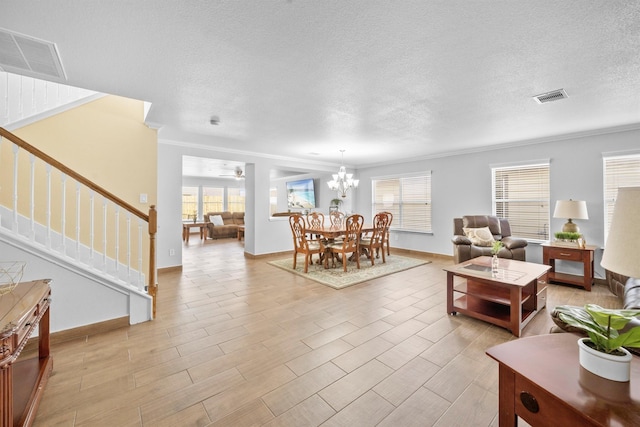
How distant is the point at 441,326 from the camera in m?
2.61

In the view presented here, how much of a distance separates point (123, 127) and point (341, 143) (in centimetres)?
340

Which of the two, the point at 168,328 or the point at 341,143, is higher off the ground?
the point at 341,143

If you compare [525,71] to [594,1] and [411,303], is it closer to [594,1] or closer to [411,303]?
[594,1]

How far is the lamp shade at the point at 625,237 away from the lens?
0.75 meters

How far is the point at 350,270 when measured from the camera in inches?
187

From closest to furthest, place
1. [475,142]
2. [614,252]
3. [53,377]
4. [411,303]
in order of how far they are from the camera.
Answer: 1. [614,252]
2. [53,377]
3. [411,303]
4. [475,142]

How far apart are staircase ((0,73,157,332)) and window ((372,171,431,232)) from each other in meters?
5.54

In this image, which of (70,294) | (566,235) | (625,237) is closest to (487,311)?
(625,237)

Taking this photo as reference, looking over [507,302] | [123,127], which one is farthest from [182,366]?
[123,127]

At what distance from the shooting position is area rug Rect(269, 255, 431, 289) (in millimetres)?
4113

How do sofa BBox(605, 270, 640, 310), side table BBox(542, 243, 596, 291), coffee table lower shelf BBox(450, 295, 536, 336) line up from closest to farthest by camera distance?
sofa BBox(605, 270, 640, 310) < coffee table lower shelf BBox(450, 295, 536, 336) < side table BBox(542, 243, 596, 291)

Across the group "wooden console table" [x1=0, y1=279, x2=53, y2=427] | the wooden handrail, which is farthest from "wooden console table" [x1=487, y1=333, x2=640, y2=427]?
the wooden handrail

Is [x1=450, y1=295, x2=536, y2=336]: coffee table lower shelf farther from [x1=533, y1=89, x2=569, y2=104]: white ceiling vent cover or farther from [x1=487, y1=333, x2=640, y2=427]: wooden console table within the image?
[x1=533, y1=89, x2=569, y2=104]: white ceiling vent cover

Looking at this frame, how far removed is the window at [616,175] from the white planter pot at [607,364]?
14.6 feet
